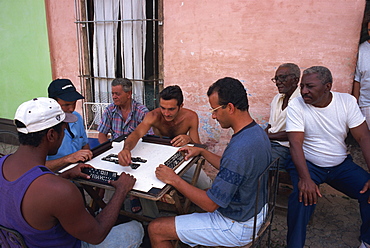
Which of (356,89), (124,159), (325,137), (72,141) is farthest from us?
(356,89)

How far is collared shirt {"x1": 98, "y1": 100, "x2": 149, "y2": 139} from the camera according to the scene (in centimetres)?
366

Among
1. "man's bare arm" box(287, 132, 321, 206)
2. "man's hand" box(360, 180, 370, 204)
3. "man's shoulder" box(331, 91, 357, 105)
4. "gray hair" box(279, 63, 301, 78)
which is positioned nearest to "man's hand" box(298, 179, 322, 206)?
"man's bare arm" box(287, 132, 321, 206)

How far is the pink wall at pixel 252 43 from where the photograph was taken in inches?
130

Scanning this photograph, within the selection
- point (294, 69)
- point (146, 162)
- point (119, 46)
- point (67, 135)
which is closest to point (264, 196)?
point (146, 162)

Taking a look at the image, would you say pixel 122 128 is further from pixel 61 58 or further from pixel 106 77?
pixel 61 58

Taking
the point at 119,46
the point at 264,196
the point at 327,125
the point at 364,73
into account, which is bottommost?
the point at 264,196

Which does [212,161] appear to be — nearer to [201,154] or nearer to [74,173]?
[201,154]

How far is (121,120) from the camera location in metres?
3.70

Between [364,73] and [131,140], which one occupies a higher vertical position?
[364,73]

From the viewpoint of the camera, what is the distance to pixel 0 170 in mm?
1530

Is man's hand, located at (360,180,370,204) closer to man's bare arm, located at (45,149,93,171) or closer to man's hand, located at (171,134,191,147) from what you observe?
man's hand, located at (171,134,191,147)

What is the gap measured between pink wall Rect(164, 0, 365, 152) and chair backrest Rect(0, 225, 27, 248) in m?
3.02

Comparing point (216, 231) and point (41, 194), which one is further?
point (216, 231)

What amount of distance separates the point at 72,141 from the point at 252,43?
8.35ft
